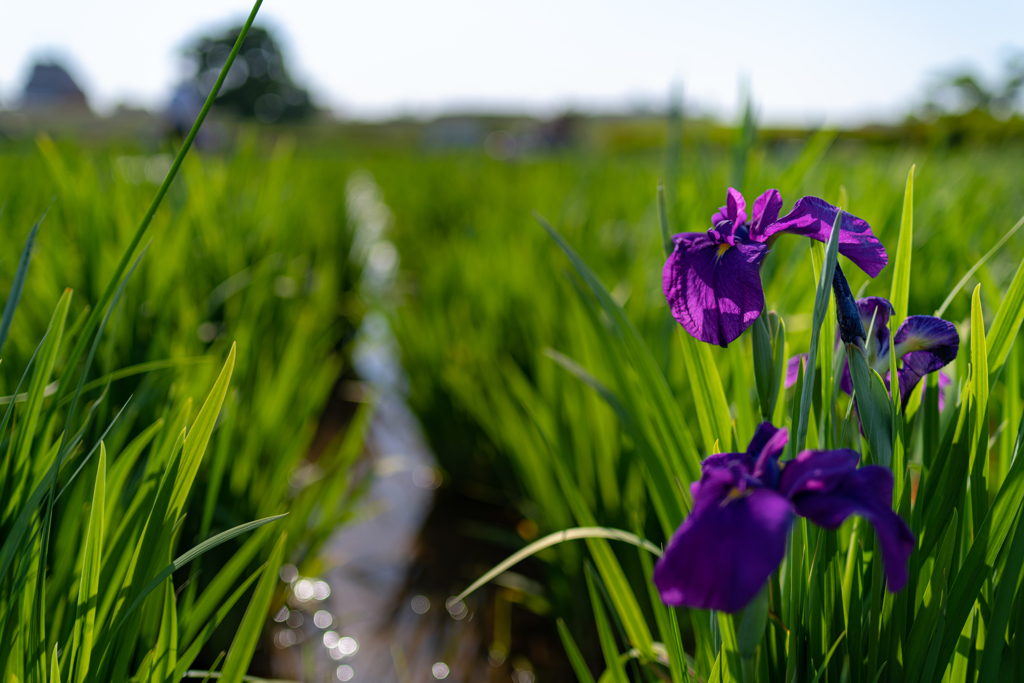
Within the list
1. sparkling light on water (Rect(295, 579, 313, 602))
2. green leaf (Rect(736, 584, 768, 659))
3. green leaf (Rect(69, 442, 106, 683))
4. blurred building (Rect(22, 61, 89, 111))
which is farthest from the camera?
blurred building (Rect(22, 61, 89, 111))

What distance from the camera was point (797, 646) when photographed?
0.52m

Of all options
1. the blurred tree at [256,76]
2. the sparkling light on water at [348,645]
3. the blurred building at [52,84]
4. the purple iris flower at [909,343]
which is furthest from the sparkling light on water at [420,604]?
the blurred building at [52,84]

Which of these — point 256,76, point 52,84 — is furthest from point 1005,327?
point 52,84

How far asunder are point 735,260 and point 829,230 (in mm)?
74

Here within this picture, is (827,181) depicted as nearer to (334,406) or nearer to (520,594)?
(520,594)

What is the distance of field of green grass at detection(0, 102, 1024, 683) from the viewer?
53cm

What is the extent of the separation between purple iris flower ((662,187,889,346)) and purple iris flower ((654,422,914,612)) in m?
0.11

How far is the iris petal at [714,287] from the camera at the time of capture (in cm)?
42

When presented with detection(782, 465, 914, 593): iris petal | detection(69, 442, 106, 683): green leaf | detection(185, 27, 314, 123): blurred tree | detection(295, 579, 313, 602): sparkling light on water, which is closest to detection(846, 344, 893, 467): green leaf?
detection(782, 465, 914, 593): iris petal

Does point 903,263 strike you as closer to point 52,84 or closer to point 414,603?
point 414,603

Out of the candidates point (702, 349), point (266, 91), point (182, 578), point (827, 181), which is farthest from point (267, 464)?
point (266, 91)

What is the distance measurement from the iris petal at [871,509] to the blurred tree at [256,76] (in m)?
47.1

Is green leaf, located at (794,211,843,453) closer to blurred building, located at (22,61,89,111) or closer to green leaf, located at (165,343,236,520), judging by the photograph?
green leaf, located at (165,343,236,520)

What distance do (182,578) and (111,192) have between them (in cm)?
132
